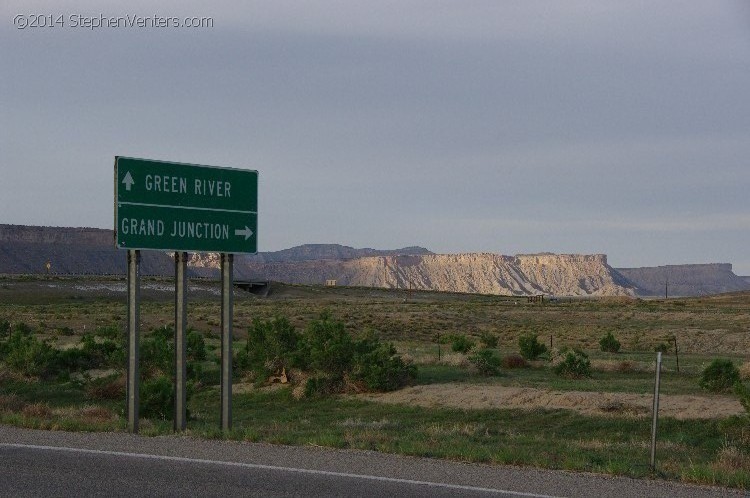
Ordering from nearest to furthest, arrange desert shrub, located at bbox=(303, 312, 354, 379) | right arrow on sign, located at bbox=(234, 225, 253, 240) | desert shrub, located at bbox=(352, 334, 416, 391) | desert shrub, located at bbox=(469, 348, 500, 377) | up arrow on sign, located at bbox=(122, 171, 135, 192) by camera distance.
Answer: up arrow on sign, located at bbox=(122, 171, 135, 192) < right arrow on sign, located at bbox=(234, 225, 253, 240) < desert shrub, located at bbox=(352, 334, 416, 391) < desert shrub, located at bbox=(303, 312, 354, 379) < desert shrub, located at bbox=(469, 348, 500, 377)

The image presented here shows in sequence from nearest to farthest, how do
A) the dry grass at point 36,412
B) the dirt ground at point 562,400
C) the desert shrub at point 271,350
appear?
the dry grass at point 36,412 < the dirt ground at point 562,400 < the desert shrub at point 271,350

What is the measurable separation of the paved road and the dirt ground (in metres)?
12.6

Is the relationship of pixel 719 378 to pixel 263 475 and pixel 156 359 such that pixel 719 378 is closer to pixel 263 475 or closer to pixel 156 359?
pixel 156 359

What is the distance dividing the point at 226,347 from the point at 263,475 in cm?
450

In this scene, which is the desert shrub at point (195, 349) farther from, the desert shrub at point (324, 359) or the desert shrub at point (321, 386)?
the desert shrub at point (321, 386)

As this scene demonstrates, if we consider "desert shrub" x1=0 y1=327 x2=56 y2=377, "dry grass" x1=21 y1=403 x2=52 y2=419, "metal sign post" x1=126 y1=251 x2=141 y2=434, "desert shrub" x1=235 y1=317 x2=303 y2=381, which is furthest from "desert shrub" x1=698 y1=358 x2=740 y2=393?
"desert shrub" x1=0 y1=327 x2=56 y2=377

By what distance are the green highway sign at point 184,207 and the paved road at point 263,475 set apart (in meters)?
3.10

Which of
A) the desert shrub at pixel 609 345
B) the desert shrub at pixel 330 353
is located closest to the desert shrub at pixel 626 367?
the desert shrub at pixel 330 353

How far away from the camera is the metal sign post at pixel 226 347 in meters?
13.6

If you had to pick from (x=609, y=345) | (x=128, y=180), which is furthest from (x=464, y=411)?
(x=609, y=345)

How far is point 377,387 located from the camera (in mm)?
27000

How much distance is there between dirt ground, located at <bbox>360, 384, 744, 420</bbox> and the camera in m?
21.8

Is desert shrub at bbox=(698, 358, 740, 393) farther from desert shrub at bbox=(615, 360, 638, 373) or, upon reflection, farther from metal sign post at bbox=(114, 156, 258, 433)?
metal sign post at bbox=(114, 156, 258, 433)

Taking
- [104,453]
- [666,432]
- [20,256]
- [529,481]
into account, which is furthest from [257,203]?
[20,256]
